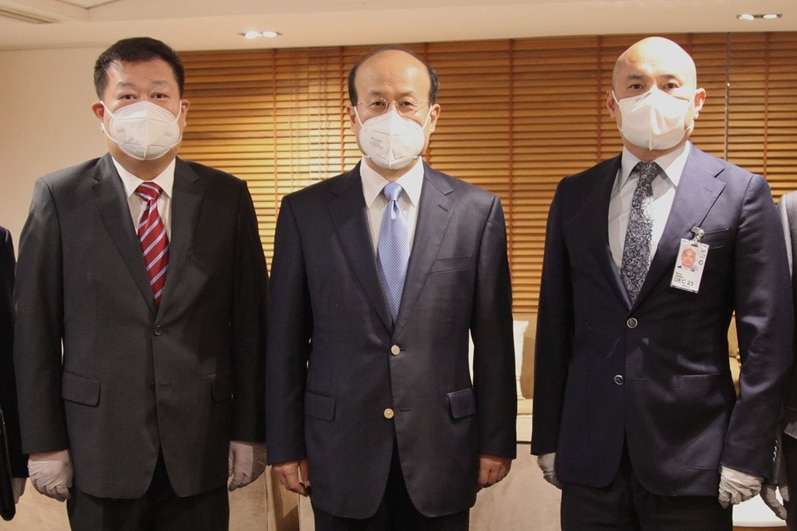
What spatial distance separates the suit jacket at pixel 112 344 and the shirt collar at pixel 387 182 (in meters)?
→ 0.44

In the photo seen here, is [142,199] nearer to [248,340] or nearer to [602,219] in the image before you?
[248,340]

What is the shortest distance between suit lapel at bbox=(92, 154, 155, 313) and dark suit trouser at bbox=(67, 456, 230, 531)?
1.55 ft

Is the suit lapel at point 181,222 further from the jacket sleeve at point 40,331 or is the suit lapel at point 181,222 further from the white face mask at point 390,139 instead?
the white face mask at point 390,139

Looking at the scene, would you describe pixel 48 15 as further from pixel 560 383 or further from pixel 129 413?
pixel 560 383

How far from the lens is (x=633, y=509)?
2.12m

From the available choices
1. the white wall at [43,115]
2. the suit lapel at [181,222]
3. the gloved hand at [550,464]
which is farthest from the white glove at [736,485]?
the white wall at [43,115]

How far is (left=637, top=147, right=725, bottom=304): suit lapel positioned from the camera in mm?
2064

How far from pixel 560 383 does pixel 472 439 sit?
0.28m

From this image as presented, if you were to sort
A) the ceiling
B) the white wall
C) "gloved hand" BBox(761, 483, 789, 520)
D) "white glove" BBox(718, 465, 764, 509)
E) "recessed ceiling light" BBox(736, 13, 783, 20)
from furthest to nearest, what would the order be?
the white wall < "recessed ceiling light" BBox(736, 13, 783, 20) < the ceiling < "gloved hand" BBox(761, 483, 789, 520) < "white glove" BBox(718, 465, 764, 509)

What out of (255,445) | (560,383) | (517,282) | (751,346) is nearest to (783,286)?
(751,346)

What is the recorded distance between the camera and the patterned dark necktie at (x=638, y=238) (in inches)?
83.3

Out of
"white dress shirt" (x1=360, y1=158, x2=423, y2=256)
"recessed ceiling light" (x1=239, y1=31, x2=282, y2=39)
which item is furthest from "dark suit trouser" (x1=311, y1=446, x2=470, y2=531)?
"recessed ceiling light" (x1=239, y1=31, x2=282, y2=39)

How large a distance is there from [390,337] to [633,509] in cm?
73

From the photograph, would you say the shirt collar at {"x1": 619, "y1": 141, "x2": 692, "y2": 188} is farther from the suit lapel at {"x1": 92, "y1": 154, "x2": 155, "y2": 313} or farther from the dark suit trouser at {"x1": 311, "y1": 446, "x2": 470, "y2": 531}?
the suit lapel at {"x1": 92, "y1": 154, "x2": 155, "y2": 313}
